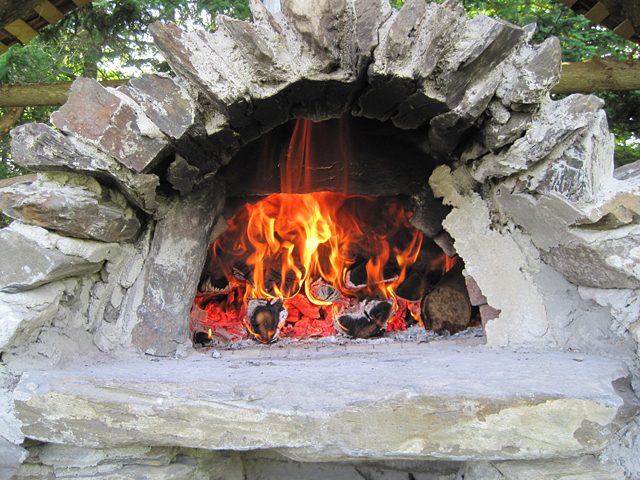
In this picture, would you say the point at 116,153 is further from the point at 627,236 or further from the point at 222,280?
the point at 627,236

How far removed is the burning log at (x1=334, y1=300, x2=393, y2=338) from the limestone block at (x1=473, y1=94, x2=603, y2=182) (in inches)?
44.4

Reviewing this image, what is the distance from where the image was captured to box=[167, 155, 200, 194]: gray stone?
5.70 feet

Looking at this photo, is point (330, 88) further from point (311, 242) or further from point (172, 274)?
point (311, 242)

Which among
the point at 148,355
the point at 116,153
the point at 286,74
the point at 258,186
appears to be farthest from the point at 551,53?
the point at 148,355

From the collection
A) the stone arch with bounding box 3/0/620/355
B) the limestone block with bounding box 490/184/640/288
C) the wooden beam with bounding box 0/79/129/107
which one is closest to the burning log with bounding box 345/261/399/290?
the limestone block with bounding box 490/184/640/288

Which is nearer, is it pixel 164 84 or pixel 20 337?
pixel 20 337

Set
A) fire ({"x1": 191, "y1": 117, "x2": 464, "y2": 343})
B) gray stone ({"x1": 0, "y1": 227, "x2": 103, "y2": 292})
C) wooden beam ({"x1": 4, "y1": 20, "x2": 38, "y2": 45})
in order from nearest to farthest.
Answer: gray stone ({"x1": 0, "y1": 227, "x2": 103, "y2": 292})
wooden beam ({"x1": 4, "y1": 20, "x2": 38, "y2": 45})
fire ({"x1": 191, "y1": 117, "x2": 464, "y2": 343})

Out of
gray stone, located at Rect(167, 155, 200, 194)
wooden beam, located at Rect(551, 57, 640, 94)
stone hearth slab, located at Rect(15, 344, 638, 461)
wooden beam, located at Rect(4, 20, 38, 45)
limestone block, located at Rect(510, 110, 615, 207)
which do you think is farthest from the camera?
wooden beam, located at Rect(551, 57, 640, 94)

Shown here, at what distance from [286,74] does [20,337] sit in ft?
4.26

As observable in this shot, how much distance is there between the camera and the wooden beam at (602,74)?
2.84 metres

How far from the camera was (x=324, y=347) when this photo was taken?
6.60 ft

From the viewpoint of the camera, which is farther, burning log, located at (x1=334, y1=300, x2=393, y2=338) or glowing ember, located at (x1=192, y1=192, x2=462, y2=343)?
glowing ember, located at (x1=192, y1=192, x2=462, y2=343)

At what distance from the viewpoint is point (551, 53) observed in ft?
5.04

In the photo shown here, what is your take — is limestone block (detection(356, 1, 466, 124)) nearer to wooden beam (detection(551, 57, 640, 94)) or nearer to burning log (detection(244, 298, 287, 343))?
burning log (detection(244, 298, 287, 343))
